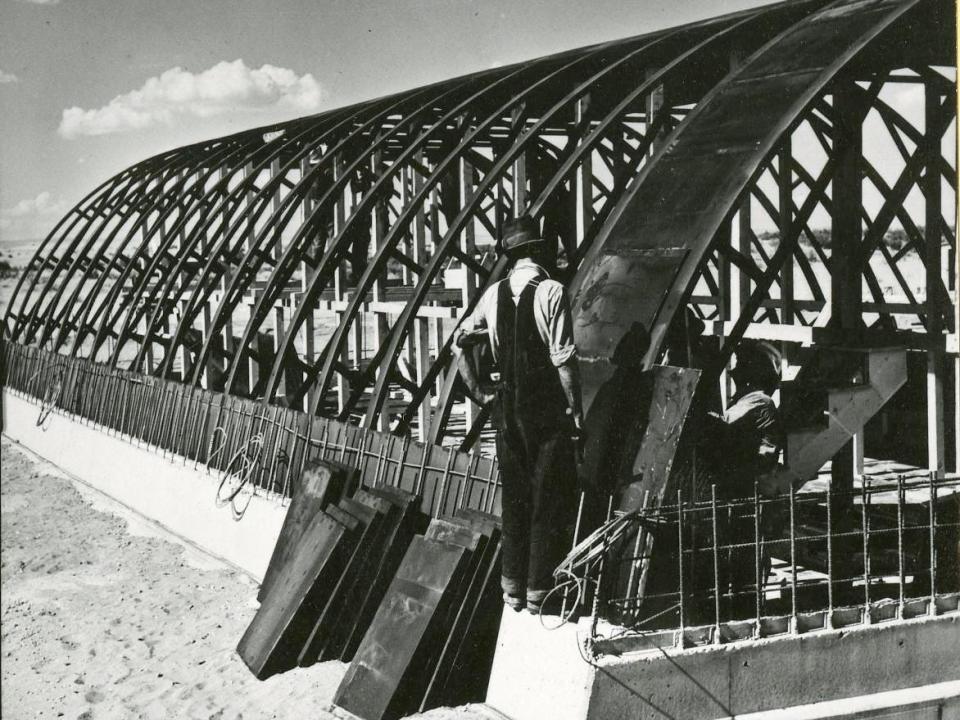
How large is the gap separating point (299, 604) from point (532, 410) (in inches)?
118

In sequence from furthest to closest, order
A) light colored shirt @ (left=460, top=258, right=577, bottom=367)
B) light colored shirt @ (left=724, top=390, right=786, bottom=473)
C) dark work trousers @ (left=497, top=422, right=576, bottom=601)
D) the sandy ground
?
1. the sandy ground
2. light colored shirt @ (left=724, top=390, right=786, bottom=473)
3. dark work trousers @ (left=497, top=422, right=576, bottom=601)
4. light colored shirt @ (left=460, top=258, right=577, bottom=367)

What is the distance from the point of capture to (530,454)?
6668 mm

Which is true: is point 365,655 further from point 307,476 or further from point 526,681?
point 307,476

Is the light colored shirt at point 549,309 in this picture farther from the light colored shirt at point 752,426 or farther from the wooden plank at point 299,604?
the wooden plank at point 299,604

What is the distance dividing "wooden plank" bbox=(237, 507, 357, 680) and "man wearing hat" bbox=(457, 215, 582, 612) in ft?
6.69

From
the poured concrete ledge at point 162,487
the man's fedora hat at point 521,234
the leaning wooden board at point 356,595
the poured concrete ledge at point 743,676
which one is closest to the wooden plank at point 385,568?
the leaning wooden board at point 356,595

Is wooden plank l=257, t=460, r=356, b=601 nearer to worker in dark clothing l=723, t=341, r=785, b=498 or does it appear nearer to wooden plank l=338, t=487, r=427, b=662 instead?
wooden plank l=338, t=487, r=427, b=662

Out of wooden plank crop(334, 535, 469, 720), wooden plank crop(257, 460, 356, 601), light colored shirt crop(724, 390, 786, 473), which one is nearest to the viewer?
wooden plank crop(334, 535, 469, 720)

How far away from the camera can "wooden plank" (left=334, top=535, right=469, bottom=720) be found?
7191 mm

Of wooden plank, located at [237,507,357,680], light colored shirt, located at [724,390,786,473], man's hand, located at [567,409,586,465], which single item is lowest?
wooden plank, located at [237,507,357,680]

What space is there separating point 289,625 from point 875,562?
460 cm

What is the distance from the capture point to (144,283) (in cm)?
1880

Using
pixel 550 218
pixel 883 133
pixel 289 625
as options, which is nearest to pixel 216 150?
pixel 550 218

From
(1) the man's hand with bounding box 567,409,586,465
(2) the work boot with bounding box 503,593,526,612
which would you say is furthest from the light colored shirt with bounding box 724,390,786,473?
(2) the work boot with bounding box 503,593,526,612
